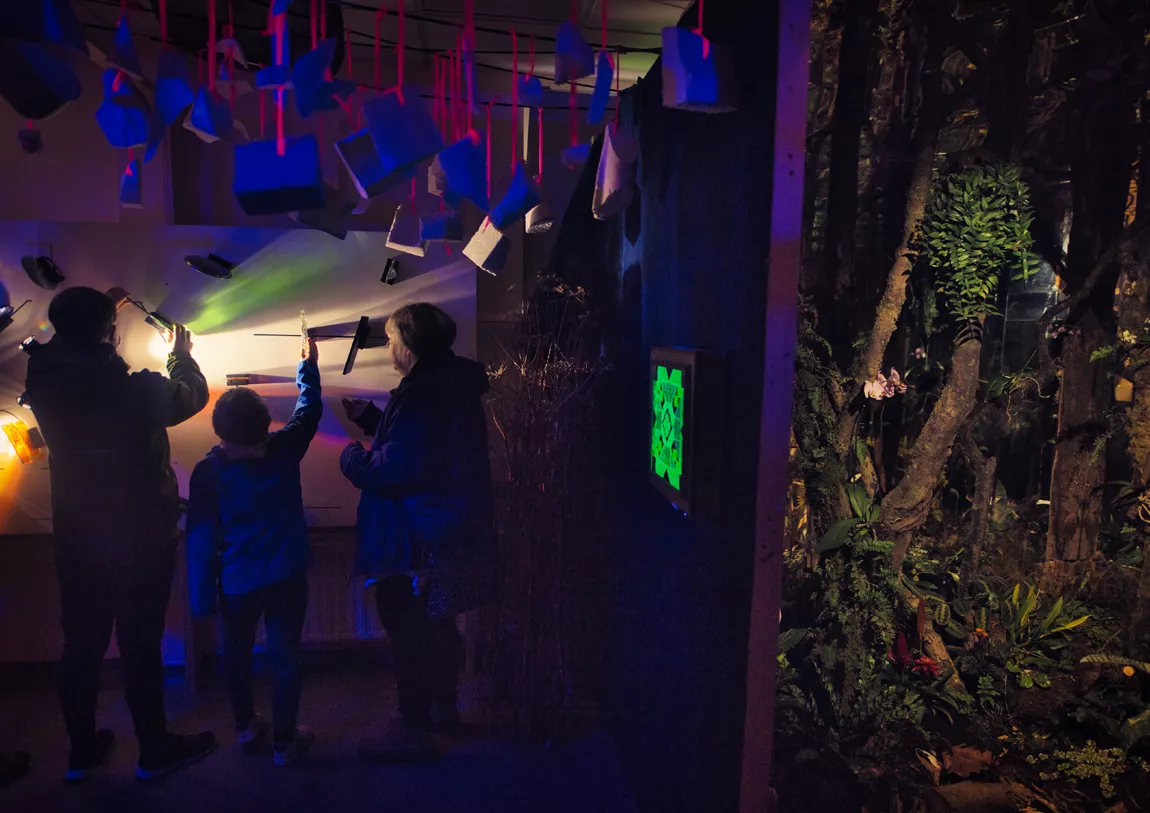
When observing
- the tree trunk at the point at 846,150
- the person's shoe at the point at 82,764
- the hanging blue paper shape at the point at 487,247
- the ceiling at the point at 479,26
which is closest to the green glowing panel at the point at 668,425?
the hanging blue paper shape at the point at 487,247

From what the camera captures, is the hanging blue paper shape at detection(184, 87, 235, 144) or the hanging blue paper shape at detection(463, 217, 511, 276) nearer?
the hanging blue paper shape at detection(184, 87, 235, 144)

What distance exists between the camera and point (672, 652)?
208 cm

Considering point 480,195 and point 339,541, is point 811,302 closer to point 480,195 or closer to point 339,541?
point 480,195

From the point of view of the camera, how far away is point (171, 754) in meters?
2.70

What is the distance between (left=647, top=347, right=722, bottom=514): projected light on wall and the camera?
1.67 metres

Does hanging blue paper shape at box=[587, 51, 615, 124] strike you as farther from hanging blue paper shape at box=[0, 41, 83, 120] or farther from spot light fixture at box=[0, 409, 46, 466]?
spot light fixture at box=[0, 409, 46, 466]

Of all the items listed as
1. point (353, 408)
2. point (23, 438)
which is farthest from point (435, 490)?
point (23, 438)

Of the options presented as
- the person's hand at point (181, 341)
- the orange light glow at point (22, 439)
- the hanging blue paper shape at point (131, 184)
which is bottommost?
the orange light glow at point (22, 439)

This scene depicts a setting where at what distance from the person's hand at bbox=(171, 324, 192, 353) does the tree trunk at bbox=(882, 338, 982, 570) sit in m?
3.13

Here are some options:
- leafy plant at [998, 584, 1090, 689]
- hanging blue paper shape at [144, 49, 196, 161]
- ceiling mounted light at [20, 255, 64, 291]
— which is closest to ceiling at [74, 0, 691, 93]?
hanging blue paper shape at [144, 49, 196, 161]

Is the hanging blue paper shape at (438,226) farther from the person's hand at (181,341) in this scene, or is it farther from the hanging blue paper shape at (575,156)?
the person's hand at (181,341)

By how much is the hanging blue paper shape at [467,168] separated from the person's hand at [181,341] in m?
1.55

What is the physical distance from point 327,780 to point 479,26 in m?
3.05

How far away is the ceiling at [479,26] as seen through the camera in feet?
8.21
